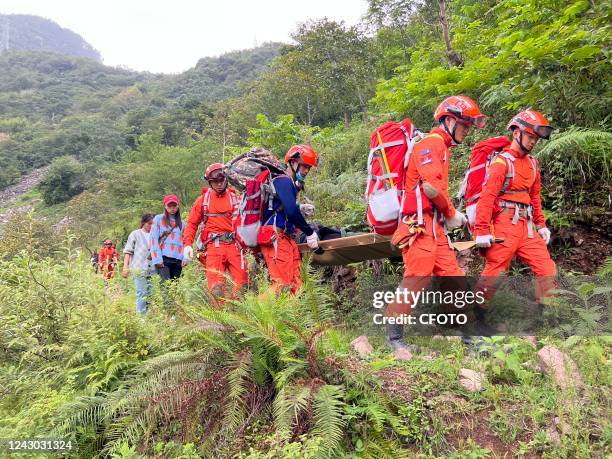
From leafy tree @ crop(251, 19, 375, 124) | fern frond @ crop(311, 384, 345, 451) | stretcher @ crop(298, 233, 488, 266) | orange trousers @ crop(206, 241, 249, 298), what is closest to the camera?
fern frond @ crop(311, 384, 345, 451)

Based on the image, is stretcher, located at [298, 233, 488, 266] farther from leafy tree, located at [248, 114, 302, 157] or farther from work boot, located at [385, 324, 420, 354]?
leafy tree, located at [248, 114, 302, 157]

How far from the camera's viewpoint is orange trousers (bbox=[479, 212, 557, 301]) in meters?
4.73

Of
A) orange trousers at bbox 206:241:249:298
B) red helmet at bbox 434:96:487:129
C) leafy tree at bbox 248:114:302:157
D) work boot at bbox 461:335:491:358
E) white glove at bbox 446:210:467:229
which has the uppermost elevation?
leafy tree at bbox 248:114:302:157

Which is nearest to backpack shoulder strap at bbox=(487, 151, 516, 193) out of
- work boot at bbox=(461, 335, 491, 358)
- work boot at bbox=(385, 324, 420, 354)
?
work boot at bbox=(461, 335, 491, 358)

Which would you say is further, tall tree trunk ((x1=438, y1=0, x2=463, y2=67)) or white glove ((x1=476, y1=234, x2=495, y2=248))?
tall tree trunk ((x1=438, y1=0, x2=463, y2=67))

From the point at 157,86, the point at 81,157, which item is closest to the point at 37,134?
the point at 81,157

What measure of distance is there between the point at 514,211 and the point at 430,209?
3.65 feet

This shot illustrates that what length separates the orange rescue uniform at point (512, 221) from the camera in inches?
186

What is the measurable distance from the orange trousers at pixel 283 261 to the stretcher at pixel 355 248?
10.8 inches

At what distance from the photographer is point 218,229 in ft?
20.8

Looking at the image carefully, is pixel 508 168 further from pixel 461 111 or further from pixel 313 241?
pixel 313 241

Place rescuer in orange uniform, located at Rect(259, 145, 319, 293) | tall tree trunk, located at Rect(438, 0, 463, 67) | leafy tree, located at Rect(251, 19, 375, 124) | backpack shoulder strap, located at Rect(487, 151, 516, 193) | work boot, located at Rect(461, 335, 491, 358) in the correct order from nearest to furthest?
work boot, located at Rect(461, 335, 491, 358)
backpack shoulder strap, located at Rect(487, 151, 516, 193)
rescuer in orange uniform, located at Rect(259, 145, 319, 293)
tall tree trunk, located at Rect(438, 0, 463, 67)
leafy tree, located at Rect(251, 19, 375, 124)

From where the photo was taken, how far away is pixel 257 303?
144 inches

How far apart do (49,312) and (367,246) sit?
334cm
